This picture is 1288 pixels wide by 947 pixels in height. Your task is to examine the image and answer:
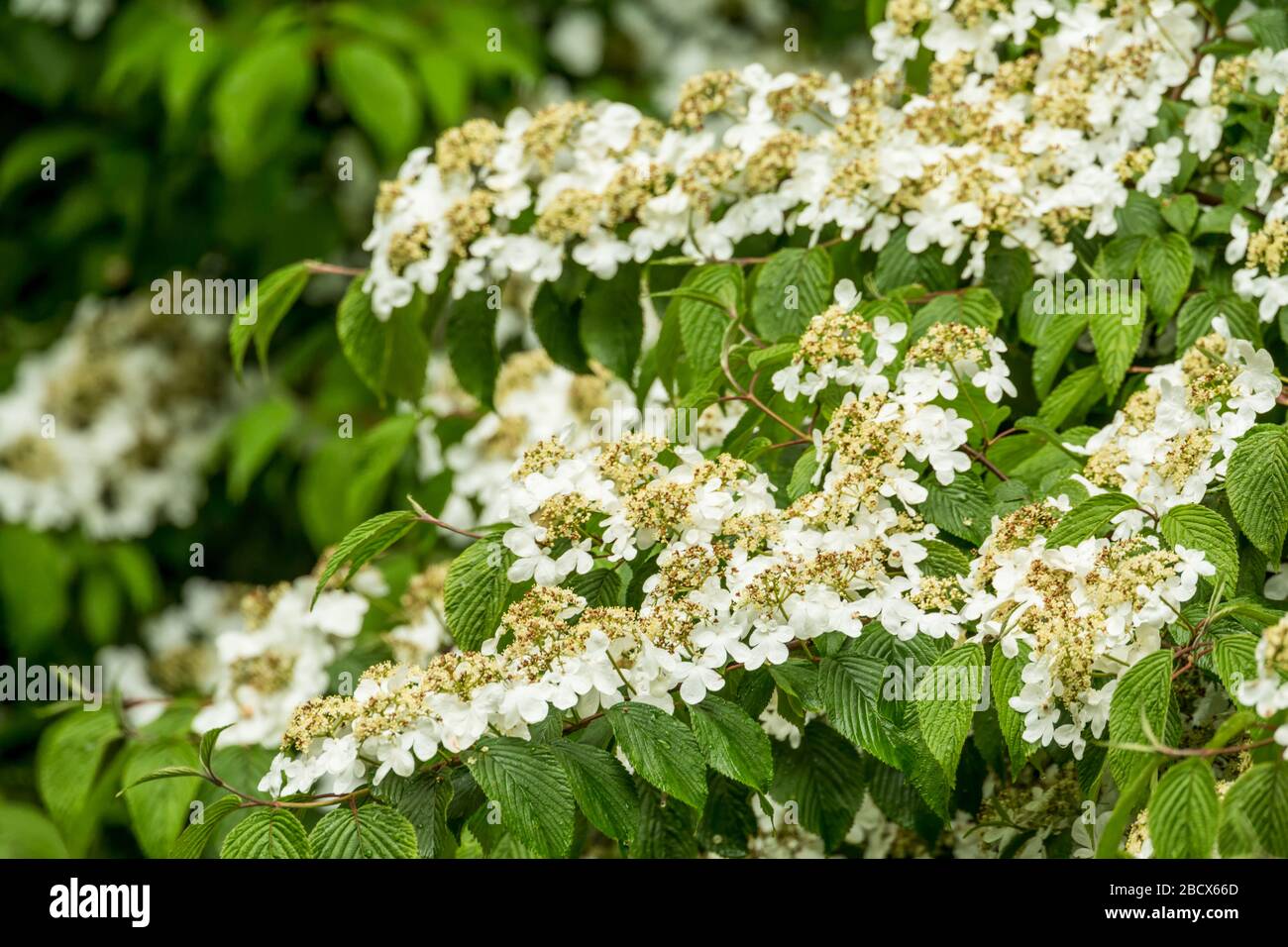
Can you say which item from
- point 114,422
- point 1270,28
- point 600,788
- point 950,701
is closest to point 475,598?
point 600,788

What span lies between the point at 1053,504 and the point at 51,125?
3468 mm

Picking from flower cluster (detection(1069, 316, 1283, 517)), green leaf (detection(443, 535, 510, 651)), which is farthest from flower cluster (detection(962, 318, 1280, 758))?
green leaf (detection(443, 535, 510, 651))

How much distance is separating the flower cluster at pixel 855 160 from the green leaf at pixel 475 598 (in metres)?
0.55

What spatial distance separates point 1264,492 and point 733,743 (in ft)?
1.78

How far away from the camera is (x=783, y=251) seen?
1.77 meters

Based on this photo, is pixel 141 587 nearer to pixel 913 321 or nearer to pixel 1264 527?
pixel 913 321

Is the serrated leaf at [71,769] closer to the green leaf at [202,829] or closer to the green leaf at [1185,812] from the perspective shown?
the green leaf at [202,829]

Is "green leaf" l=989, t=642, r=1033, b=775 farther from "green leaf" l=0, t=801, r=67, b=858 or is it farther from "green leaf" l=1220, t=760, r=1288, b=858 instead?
"green leaf" l=0, t=801, r=67, b=858

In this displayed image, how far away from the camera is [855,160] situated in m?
1.77

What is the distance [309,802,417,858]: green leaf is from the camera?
123 cm

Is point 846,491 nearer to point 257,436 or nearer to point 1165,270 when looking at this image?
point 1165,270
